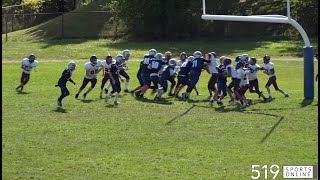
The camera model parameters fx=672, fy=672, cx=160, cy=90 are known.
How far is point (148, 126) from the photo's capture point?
16984 mm

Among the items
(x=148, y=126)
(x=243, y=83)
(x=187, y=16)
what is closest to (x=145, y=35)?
(x=187, y=16)

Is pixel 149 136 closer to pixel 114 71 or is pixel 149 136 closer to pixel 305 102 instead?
pixel 114 71

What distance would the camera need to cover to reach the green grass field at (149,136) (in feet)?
41.4

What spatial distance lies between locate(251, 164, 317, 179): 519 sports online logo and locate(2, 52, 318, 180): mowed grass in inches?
3.8

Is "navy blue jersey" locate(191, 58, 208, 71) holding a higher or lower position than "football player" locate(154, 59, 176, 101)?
higher

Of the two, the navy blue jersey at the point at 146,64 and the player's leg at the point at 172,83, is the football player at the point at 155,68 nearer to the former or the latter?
the navy blue jersey at the point at 146,64

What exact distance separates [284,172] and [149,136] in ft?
14.1

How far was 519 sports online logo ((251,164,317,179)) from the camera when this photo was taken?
1192 cm

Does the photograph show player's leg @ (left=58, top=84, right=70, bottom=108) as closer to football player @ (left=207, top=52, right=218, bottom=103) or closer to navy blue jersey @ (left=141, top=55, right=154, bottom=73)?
navy blue jersey @ (left=141, top=55, right=154, bottom=73)

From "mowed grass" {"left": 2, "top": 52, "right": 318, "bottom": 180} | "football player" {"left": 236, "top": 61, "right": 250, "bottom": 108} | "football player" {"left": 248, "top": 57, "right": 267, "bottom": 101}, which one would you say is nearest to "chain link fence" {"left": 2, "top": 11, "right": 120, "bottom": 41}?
"mowed grass" {"left": 2, "top": 52, "right": 318, "bottom": 180}

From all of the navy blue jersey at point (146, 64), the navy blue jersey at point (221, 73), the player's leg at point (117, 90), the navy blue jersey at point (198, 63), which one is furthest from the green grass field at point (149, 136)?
the navy blue jersey at point (198, 63)

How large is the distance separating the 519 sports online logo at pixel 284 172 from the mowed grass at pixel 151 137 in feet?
0.32

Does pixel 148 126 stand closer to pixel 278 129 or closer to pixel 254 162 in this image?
pixel 278 129

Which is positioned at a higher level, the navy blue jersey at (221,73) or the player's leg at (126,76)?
the navy blue jersey at (221,73)
